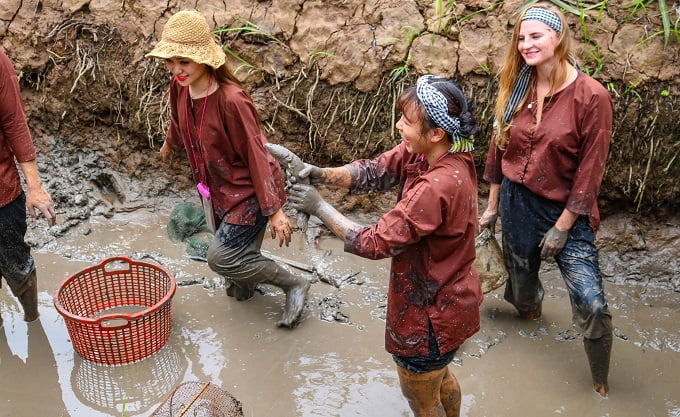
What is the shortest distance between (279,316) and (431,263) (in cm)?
170

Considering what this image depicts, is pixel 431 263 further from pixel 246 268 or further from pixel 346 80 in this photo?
pixel 346 80

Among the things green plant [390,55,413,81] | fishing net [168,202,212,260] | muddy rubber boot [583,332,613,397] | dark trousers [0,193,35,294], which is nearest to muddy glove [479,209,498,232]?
muddy rubber boot [583,332,613,397]

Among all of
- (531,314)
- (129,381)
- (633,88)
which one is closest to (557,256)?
(531,314)

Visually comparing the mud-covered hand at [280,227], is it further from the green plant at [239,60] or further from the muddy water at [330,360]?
the green plant at [239,60]

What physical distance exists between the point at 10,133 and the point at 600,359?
10.7 feet

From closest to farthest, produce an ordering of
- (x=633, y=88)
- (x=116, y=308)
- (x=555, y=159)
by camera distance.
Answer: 1. (x=555, y=159)
2. (x=116, y=308)
3. (x=633, y=88)

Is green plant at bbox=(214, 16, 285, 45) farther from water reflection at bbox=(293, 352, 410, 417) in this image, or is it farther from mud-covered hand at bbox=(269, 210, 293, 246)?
water reflection at bbox=(293, 352, 410, 417)

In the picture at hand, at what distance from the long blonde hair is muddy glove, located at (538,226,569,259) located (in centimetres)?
53

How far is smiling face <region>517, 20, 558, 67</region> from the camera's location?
Result: 3.21 m

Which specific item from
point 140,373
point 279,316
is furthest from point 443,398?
point 140,373

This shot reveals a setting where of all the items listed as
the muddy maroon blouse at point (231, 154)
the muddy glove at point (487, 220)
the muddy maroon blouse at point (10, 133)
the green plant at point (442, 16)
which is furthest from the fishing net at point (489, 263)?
the muddy maroon blouse at point (10, 133)

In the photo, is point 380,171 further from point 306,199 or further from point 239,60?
point 239,60

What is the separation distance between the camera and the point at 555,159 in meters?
3.30

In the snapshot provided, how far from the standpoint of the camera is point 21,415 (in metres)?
3.35
